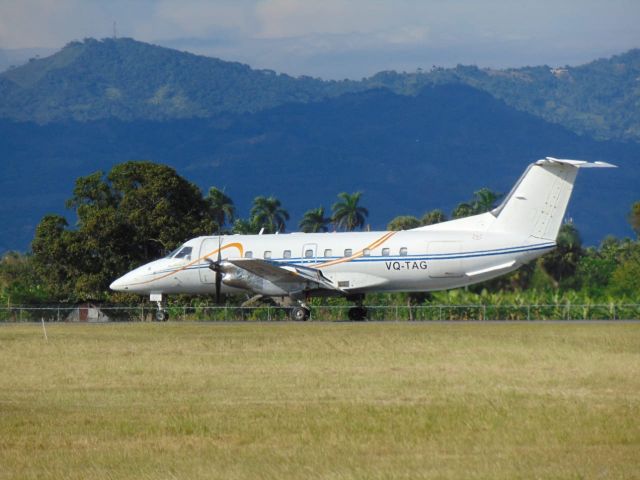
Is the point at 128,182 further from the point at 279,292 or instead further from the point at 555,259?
the point at 555,259

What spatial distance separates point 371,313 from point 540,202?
28.8ft

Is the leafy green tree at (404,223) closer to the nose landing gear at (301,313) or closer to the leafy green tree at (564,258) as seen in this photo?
the leafy green tree at (564,258)

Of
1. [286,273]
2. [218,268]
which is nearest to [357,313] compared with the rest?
[286,273]

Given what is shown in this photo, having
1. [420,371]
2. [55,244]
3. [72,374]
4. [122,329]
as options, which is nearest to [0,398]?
[72,374]

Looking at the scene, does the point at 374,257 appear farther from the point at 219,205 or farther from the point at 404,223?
the point at 219,205

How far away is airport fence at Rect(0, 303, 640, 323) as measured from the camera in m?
45.3

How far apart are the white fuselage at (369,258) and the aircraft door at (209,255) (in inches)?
1.5

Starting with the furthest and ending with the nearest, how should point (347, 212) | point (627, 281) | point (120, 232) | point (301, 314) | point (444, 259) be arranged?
point (347, 212)
point (120, 232)
point (627, 281)
point (301, 314)
point (444, 259)

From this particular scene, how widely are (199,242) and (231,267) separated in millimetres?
2873

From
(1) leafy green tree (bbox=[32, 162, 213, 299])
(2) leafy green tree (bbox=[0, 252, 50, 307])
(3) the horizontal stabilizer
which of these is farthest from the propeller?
(2) leafy green tree (bbox=[0, 252, 50, 307])

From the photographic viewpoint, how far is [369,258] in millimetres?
43344

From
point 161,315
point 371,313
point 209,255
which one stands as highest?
point 209,255

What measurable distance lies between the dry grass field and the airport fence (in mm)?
13157

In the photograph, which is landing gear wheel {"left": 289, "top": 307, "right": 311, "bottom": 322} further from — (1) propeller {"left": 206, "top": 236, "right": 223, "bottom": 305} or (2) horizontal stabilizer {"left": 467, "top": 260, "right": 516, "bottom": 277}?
(2) horizontal stabilizer {"left": 467, "top": 260, "right": 516, "bottom": 277}
